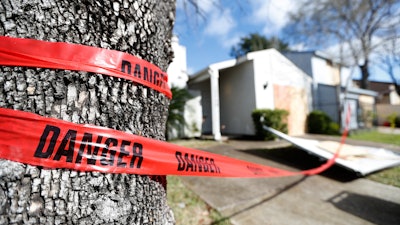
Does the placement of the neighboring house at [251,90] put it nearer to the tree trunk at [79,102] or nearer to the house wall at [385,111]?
the tree trunk at [79,102]

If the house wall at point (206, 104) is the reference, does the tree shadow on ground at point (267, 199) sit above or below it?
below

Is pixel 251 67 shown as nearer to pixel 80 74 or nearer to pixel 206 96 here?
pixel 206 96

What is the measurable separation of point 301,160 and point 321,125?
8.32 metres

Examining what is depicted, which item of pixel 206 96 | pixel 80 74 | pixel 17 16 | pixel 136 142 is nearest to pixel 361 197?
pixel 136 142

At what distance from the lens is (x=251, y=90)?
11.4 meters

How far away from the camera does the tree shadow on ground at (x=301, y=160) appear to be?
4.79 m

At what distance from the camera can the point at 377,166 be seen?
4684 millimetres

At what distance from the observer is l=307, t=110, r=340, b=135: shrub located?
13102 mm

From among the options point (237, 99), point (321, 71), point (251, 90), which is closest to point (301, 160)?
point (251, 90)

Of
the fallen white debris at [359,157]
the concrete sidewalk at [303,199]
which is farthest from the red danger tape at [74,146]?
the fallen white debris at [359,157]

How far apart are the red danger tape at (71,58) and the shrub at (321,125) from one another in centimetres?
1424

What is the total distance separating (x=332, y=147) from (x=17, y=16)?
6876 millimetres

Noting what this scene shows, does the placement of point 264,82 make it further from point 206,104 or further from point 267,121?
point 206,104

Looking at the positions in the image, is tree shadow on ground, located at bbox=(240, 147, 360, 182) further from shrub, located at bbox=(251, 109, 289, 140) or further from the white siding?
the white siding
